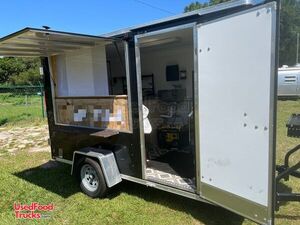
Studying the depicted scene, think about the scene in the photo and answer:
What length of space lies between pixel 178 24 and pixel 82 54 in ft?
6.17

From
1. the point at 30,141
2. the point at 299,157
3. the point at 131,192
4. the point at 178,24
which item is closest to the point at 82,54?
the point at 178,24

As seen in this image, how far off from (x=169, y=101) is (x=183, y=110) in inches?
15.1

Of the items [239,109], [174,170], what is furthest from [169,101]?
[239,109]

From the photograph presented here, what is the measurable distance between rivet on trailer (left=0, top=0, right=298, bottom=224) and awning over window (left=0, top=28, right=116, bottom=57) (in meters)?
0.01

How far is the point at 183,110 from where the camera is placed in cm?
596

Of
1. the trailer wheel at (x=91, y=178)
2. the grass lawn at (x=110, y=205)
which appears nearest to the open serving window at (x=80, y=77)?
the trailer wheel at (x=91, y=178)

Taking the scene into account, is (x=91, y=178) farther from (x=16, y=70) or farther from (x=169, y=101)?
(x=16, y=70)

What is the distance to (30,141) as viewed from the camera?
8055 millimetres

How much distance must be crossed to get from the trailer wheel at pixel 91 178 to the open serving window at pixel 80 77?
0.57 meters

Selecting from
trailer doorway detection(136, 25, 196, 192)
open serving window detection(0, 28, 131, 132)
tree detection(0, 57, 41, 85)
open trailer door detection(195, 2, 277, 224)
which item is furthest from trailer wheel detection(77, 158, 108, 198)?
tree detection(0, 57, 41, 85)

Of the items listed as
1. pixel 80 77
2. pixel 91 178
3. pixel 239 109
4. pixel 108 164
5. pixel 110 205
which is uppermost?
pixel 80 77

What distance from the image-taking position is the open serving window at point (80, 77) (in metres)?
3.54

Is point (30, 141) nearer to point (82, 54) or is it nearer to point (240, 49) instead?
point (82, 54)

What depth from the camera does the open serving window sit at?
354 centimetres
